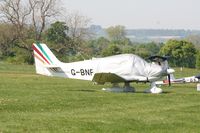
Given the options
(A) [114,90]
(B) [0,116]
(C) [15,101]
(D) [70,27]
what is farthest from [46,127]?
(D) [70,27]

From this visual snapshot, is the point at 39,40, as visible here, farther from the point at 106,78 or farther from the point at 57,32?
the point at 106,78

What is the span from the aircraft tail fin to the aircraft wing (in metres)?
2.52

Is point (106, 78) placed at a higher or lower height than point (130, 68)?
lower

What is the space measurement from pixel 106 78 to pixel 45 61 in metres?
3.92

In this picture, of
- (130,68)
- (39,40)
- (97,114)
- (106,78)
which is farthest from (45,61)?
Result: (39,40)

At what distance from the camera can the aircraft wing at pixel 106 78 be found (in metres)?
26.2

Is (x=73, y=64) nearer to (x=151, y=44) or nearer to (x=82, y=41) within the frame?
(x=82, y=41)

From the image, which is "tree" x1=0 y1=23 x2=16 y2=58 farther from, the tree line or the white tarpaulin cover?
the white tarpaulin cover

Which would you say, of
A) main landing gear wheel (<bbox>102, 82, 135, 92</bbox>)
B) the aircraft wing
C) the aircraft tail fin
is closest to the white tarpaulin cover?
the aircraft wing

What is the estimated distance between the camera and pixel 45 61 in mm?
28250

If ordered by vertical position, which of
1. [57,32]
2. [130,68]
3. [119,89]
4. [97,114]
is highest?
[57,32]

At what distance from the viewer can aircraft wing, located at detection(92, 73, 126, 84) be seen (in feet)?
85.9

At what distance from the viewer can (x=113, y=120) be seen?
1421cm

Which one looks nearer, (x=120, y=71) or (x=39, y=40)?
(x=120, y=71)
